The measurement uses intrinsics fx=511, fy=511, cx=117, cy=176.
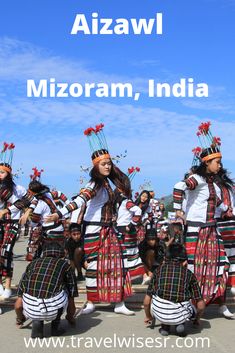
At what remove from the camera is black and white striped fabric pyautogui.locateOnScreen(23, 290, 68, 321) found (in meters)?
4.28

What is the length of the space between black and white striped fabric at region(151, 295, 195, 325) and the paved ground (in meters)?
0.17

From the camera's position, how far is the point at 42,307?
14.0ft

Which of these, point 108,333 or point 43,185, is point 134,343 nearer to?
point 108,333

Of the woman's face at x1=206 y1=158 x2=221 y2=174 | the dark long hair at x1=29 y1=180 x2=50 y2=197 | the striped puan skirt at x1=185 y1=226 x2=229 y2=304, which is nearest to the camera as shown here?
the striped puan skirt at x1=185 y1=226 x2=229 y2=304

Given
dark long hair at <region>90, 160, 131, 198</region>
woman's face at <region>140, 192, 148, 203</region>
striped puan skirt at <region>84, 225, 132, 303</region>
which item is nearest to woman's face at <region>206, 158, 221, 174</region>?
dark long hair at <region>90, 160, 131, 198</region>

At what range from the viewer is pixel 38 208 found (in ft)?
21.9

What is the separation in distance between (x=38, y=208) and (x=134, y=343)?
2.84m

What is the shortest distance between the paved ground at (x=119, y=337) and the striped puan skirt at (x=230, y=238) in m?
1.14

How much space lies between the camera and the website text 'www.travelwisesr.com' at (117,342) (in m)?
4.20

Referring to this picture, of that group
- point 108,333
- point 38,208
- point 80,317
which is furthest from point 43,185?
point 108,333

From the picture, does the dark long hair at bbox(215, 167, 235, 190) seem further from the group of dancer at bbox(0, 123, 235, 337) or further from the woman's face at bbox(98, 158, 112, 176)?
the woman's face at bbox(98, 158, 112, 176)

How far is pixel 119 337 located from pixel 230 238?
2.47 m

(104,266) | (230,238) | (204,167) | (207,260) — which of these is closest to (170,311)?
(207,260)

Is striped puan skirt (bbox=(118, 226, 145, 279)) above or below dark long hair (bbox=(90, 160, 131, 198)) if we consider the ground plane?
below
